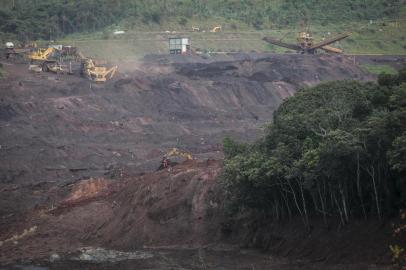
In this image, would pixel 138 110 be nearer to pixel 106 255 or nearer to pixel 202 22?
pixel 106 255

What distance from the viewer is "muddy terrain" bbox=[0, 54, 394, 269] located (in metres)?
37.9

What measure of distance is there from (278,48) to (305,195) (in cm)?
7055

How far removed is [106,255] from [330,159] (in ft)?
39.4

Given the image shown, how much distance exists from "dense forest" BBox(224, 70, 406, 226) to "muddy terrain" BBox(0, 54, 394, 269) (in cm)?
187

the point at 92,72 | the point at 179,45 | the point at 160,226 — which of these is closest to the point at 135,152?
the point at 160,226

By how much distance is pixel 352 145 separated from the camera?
95.5ft

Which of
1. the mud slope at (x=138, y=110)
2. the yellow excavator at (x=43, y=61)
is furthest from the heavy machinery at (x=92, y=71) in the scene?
the yellow excavator at (x=43, y=61)

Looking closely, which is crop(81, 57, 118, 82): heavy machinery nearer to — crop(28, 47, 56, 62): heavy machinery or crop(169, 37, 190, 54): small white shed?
crop(28, 47, 56, 62): heavy machinery

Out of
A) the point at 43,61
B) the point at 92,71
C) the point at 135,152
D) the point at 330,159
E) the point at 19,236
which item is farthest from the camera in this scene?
the point at 43,61

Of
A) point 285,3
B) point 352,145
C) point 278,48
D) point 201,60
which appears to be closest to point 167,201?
point 352,145

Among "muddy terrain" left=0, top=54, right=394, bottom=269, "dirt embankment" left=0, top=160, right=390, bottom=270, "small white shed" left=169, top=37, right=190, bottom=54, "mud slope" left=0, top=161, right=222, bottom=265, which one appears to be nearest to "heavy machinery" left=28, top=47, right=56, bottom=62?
"muddy terrain" left=0, top=54, right=394, bottom=269

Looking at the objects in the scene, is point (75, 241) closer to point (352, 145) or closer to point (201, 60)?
point (352, 145)

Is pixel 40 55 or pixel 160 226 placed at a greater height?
pixel 40 55

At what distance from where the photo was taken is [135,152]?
57500mm
